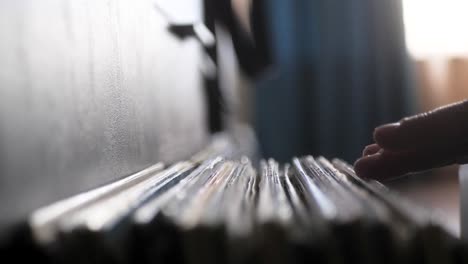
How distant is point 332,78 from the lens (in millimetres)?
3043

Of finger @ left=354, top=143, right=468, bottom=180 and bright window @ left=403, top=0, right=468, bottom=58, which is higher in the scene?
bright window @ left=403, top=0, right=468, bottom=58

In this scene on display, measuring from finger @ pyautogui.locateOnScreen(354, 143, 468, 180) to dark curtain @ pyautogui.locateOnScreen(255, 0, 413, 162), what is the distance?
7.92 ft

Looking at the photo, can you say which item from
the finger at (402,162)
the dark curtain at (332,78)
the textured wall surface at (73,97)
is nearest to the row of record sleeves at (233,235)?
the textured wall surface at (73,97)

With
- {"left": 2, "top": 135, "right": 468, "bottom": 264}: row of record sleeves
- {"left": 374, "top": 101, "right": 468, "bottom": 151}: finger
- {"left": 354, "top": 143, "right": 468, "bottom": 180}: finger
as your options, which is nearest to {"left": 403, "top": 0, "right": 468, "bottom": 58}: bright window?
{"left": 354, "top": 143, "right": 468, "bottom": 180}: finger

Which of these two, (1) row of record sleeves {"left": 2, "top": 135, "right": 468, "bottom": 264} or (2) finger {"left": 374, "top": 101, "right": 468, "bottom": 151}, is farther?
(2) finger {"left": 374, "top": 101, "right": 468, "bottom": 151}

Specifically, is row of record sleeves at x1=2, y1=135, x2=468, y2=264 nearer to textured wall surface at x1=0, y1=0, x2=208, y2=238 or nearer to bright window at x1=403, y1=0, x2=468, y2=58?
textured wall surface at x1=0, y1=0, x2=208, y2=238

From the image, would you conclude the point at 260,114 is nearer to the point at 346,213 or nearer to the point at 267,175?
the point at 267,175

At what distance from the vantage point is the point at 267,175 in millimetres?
533

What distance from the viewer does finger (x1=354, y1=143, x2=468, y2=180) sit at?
0.55 m

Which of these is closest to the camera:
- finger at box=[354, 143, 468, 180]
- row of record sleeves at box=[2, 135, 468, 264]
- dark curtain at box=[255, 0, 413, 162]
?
row of record sleeves at box=[2, 135, 468, 264]

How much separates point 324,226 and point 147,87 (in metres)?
0.37

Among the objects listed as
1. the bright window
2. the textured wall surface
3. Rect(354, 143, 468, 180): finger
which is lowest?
Rect(354, 143, 468, 180): finger

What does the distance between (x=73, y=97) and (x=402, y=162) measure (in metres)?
0.37

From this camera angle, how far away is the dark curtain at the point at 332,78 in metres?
3.00
